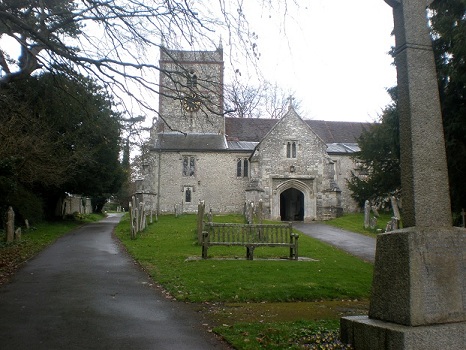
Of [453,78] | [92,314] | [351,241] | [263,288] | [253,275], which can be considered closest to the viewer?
[92,314]

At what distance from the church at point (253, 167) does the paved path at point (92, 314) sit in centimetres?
2026

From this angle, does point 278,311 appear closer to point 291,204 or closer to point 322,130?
point 291,204

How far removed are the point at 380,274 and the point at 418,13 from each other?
299cm

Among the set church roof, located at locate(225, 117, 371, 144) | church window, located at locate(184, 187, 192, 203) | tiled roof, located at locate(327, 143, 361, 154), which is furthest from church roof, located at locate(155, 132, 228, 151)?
tiled roof, located at locate(327, 143, 361, 154)

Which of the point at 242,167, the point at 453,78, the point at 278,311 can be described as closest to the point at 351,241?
the point at 453,78

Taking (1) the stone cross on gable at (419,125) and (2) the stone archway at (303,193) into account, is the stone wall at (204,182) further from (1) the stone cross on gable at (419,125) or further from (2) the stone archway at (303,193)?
(1) the stone cross on gable at (419,125)

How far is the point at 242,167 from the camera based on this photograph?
3719cm

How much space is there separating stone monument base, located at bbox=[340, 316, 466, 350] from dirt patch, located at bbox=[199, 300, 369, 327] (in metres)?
1.83

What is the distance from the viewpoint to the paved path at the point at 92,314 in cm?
512

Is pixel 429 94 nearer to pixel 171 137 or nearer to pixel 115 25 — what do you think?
pixel 115 25

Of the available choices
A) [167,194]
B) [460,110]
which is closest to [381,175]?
[460,110]

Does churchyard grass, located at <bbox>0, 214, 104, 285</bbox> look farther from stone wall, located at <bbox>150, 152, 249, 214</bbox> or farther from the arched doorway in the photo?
the arched doorway

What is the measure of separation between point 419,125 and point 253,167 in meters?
28.4

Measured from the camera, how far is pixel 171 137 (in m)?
36.9
